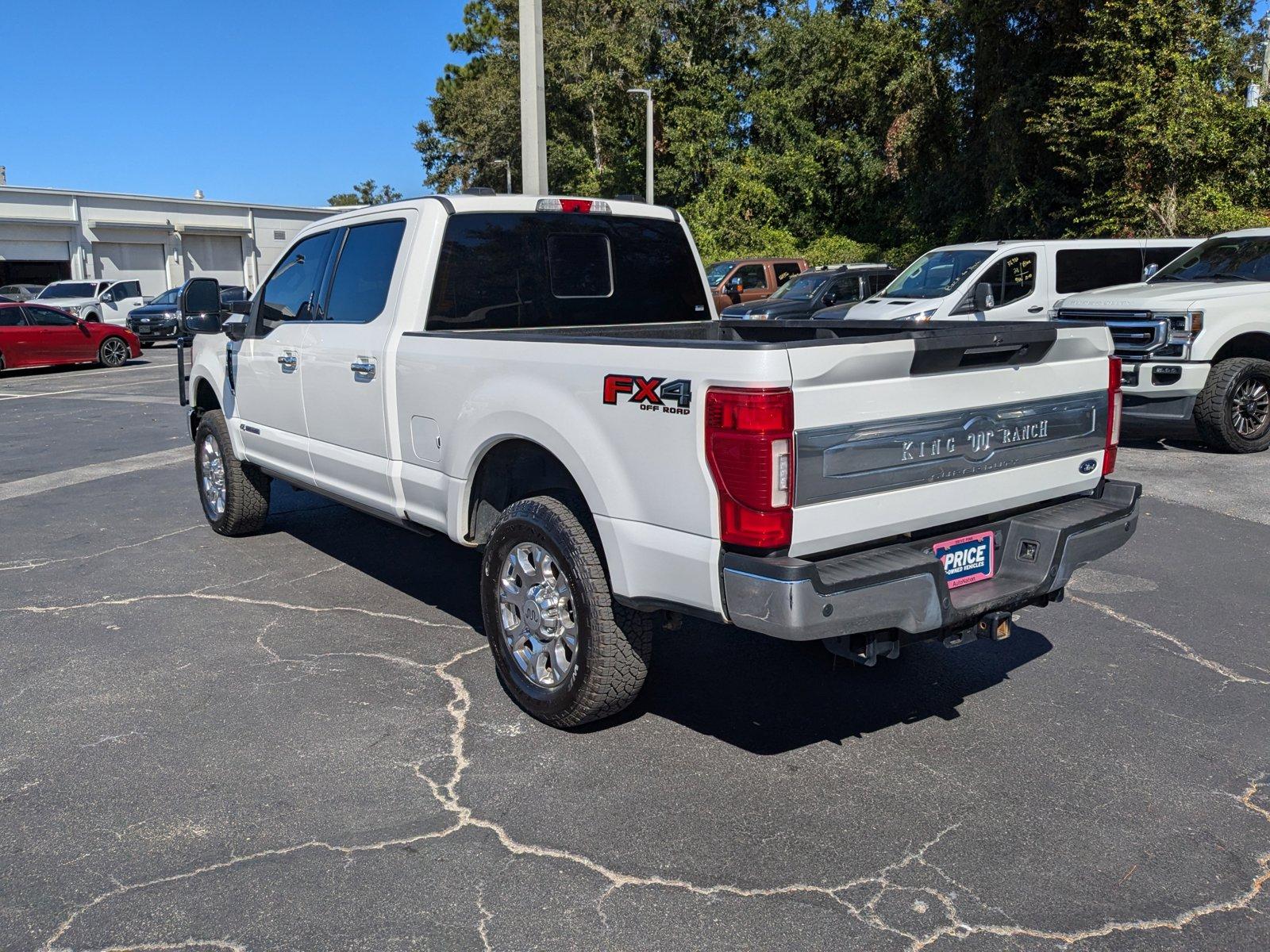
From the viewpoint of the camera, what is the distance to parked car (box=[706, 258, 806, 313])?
23.5 m

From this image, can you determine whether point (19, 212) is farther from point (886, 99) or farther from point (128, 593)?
point (128, 593)

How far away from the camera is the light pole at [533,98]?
37.7 feet

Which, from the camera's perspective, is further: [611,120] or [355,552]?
[611,120]

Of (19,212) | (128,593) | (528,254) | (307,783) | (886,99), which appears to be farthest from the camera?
(19,212)

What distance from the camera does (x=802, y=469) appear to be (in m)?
3.22

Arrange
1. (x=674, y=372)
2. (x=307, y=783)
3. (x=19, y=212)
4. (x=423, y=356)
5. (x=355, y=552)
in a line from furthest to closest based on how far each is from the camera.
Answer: (x=19, y=212), (x=355, y=552), (x=423, y=356), (x=307, y=783), (x=674, y=372)

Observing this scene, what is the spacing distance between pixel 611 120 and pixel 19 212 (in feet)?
71.4

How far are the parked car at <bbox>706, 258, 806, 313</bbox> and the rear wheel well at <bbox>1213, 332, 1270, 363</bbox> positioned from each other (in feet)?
45.4

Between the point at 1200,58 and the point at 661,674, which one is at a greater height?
the point at 1200,58

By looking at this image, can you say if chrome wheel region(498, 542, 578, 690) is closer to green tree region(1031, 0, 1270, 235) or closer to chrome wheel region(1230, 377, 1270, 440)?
chrome wheel region(1230, 377, 1270, 440)

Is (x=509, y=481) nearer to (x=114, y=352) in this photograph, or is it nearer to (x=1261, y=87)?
(x=114, y=352)

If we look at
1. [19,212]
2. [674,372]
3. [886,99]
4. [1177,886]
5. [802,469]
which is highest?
[886,99]

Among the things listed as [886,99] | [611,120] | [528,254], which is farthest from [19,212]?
[528,254]

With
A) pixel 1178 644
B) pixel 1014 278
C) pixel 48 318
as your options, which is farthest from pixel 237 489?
pixel 48 318
